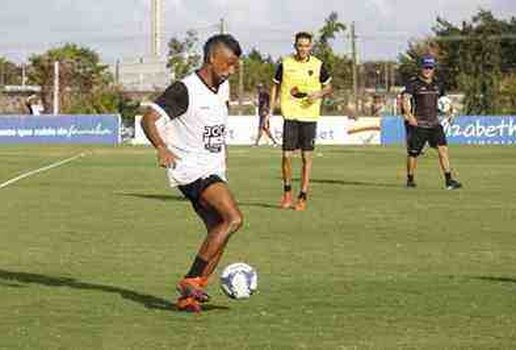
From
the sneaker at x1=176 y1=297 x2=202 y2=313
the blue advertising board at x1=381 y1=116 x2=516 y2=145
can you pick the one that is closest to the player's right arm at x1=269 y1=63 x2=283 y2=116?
the sneaker at x1=176 y1=297 x2=202 y2=313

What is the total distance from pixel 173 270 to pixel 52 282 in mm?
1113

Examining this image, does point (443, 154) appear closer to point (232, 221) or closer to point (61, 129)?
point (232, 221)

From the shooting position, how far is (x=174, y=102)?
30.3 ft

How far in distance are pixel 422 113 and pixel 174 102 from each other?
1299 centimetres

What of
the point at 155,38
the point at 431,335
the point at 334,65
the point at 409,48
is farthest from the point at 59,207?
the point at 409,48

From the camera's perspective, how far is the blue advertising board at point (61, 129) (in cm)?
4969

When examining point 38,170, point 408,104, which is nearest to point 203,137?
point 408,104

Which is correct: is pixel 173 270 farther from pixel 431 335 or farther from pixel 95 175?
pixel 95 175

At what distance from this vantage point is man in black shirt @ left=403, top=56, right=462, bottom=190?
2159cm

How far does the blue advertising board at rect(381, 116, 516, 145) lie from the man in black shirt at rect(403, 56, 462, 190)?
88.7 feet

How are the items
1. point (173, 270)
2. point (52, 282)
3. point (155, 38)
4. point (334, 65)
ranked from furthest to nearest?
1. point (155, 38)
2. point (334, 65)
3. point (173, 270)
4. point (52, 282)

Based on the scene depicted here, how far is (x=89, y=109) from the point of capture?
224 ft

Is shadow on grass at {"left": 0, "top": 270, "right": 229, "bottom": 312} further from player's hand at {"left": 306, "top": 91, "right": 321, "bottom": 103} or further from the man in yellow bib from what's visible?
player's hand at {"left": 306, "top": 91, "right": 321, "bottom": 103}

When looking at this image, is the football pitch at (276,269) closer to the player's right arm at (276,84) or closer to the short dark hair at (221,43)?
the player's right arm at (276,84)
